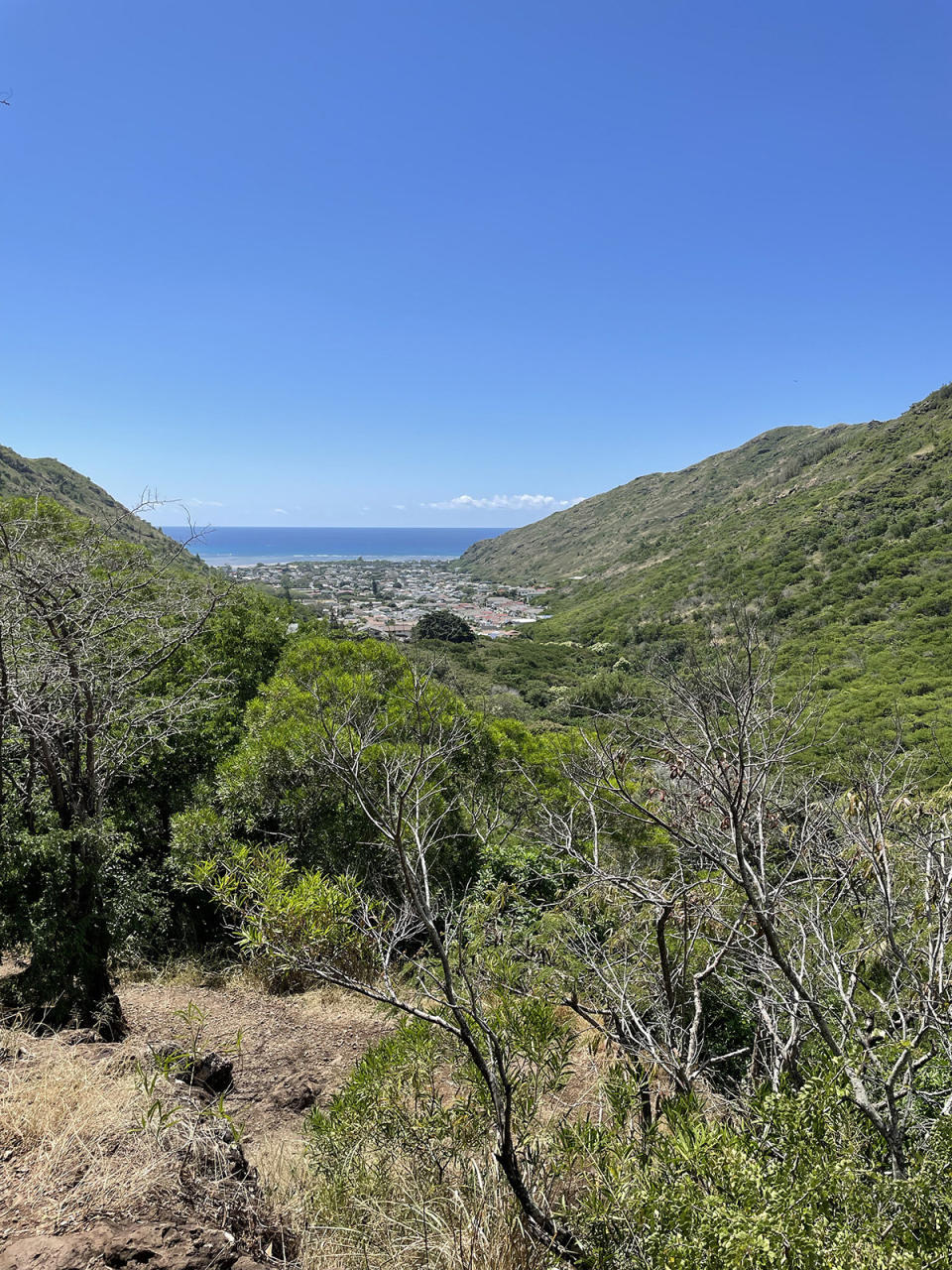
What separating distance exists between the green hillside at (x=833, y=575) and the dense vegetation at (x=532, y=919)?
223 centimetres

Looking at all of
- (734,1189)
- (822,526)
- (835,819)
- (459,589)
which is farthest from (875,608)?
(459,589)

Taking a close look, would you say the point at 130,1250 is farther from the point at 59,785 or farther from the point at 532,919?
the point at 532,919

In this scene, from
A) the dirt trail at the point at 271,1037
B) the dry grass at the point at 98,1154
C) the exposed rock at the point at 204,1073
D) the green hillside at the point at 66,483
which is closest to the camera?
the dry grass at the point at 98,1154

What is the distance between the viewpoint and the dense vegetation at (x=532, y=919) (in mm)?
2191

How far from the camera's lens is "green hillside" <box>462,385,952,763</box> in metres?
31.2

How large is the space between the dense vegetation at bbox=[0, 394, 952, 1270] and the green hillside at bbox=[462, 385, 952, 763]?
2230mm

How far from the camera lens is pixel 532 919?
6.62 meters

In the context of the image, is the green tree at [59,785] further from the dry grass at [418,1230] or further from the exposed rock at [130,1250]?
the dry grass at [418,1230]

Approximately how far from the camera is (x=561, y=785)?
30.2ft

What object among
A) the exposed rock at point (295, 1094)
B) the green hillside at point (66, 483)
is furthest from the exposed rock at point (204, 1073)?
the green hillside at point (66, 483)

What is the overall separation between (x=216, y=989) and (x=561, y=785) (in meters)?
4.96

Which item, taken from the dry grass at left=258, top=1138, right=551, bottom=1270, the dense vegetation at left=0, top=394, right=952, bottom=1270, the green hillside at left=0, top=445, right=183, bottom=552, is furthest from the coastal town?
the dry grass at left=258, top=1138, right=551, bottom=1270

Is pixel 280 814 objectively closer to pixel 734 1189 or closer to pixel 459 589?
pixel 734 1189

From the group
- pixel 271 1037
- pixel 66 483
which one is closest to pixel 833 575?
pixel 271 1037
